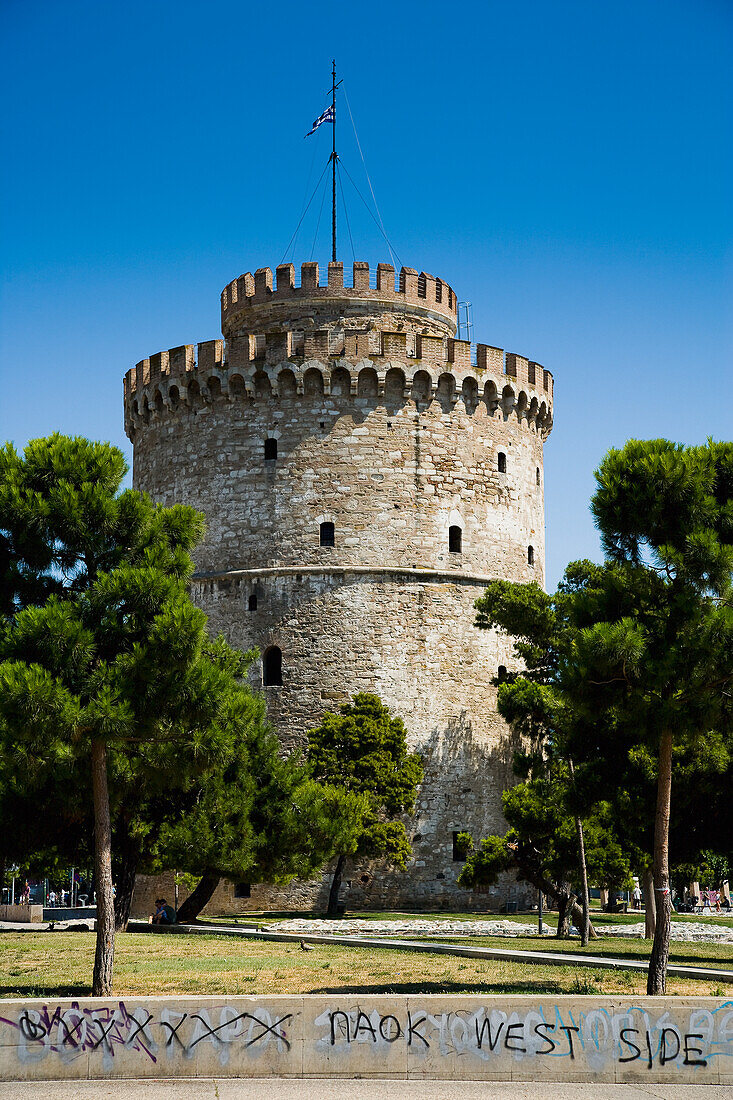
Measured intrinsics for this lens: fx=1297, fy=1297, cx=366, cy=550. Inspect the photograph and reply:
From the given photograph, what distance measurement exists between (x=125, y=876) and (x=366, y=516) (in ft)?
42.0

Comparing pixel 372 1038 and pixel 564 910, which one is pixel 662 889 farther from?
pixel 564 910

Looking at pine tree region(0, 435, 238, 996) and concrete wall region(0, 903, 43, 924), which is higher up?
pine tree region(0, 435, 238, 996)

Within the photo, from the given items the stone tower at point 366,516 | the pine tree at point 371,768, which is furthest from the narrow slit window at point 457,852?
the pine tree at point 371,768

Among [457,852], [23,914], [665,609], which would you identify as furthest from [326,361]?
[665,609]

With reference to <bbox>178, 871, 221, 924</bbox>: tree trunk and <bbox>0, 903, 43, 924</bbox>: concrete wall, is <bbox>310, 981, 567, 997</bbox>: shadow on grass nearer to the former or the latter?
<bbox>178, 871, 221, 924</bbox>: tree trunk

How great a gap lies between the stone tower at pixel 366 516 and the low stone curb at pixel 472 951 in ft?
26.8

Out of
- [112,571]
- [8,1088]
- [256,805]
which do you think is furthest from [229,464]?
[8,1088]

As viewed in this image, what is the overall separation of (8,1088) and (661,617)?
8.13m

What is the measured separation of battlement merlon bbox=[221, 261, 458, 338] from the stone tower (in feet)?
0.21

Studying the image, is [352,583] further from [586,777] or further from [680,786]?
[586,777]

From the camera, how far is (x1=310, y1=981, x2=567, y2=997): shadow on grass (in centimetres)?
1318

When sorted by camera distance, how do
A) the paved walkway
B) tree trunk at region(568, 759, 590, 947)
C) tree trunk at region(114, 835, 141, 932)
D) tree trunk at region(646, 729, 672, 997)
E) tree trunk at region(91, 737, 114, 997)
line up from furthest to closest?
tree trunk at region(568, 759, 590, 947) → tree trunk at region(114, 835, 141, 932) → tree trunk at region(91, 737, 114, 997) → tree trunk at region(646, 729, 672, 997) → the paved walkway

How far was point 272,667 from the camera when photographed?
32.0 meters

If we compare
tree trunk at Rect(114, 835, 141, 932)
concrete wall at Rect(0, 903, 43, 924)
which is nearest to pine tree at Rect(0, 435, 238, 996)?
tree trunk at Rect(114, 835, 141, 932)
